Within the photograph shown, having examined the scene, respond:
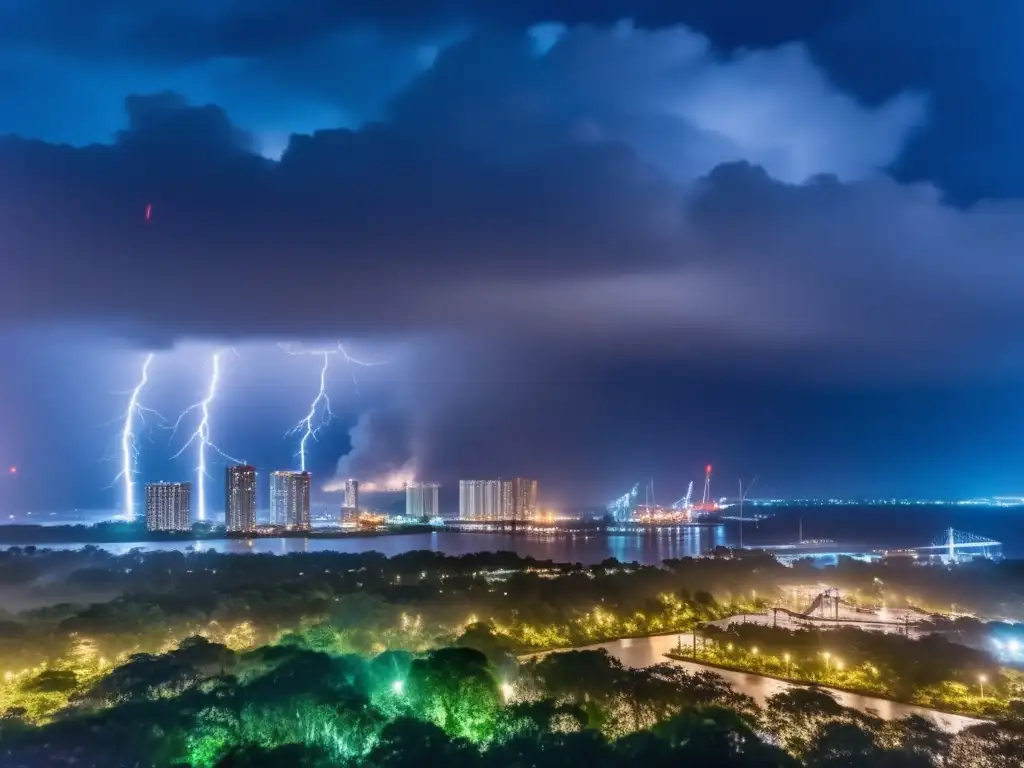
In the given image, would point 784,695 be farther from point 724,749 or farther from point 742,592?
point 742,592

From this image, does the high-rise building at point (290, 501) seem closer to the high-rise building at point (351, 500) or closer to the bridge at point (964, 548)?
the high-rise building at point (351, 500)

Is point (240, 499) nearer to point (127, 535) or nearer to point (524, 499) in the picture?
point (127, 535)

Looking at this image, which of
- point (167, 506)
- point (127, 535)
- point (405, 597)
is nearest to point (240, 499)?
point (167, 506)

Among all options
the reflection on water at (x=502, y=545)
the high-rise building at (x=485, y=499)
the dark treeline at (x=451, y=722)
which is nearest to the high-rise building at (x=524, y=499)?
the high-rise building at (x=485, y=499)

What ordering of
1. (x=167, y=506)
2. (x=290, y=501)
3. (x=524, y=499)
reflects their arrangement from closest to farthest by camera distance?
1. (x=167, y=506)
2. (x=290, y=501)
3. (x=524, y=499)

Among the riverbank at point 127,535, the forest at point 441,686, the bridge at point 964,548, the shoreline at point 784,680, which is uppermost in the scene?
the forest at point 441,686
